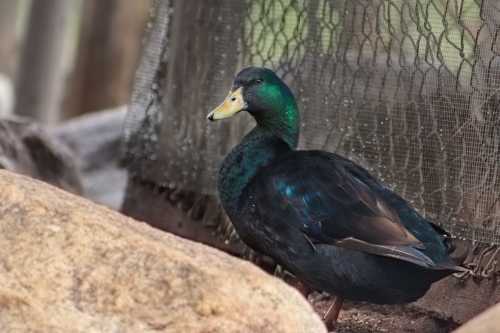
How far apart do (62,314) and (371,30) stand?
2214mm

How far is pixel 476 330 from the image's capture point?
3.11 metres

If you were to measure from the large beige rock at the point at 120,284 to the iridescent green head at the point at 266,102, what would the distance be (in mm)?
1298

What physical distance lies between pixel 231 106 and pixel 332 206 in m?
0.72

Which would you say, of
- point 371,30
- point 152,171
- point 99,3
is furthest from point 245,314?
point 99,3

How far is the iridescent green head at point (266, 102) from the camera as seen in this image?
188 inches

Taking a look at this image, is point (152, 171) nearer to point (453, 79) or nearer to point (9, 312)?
point (453, 79)

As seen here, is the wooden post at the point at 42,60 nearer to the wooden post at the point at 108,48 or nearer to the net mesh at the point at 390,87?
the wooden post at the point at 108,48

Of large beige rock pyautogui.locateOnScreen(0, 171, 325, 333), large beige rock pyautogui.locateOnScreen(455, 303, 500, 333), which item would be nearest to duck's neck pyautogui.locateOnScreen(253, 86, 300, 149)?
large beige rock pyautogui.locateOnScreen(0, 171, 325, 333)

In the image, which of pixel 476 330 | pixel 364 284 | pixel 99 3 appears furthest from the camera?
pixel 99 3

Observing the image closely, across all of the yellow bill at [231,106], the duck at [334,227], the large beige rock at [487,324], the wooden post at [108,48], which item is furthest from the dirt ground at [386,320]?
the wooden post at [108,48]

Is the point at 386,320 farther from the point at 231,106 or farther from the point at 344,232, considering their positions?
the point at 231,106

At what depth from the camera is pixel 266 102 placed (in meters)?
4.81

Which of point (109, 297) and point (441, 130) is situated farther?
point (441, 130)

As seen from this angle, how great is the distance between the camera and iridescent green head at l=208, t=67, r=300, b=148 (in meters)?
4.79
